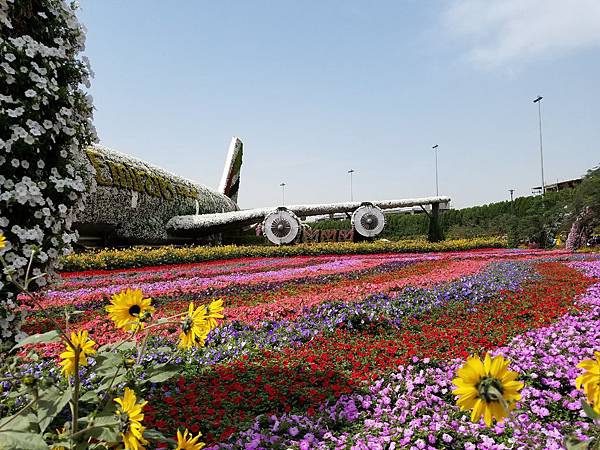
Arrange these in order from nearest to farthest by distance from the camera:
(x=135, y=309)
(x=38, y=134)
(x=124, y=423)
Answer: (x=124, y=423) < (x=135, y=309) < (x=38, y=134)

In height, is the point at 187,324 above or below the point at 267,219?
below

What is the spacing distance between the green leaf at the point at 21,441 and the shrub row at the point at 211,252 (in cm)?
1308

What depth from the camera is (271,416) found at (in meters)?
3.35

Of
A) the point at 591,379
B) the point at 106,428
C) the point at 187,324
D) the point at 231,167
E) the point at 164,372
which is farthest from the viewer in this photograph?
the point at 231,167

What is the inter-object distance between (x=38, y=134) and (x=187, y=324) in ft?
7.96

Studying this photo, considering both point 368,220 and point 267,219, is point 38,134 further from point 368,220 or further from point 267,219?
point 368,220

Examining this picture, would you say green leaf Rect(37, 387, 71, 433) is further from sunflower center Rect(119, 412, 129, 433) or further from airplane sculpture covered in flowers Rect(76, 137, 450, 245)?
airplane sculpture covered in flowers Rect(76, 137, 450, 245)

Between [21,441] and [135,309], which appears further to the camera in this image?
[135,309]

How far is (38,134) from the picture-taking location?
3525 mm

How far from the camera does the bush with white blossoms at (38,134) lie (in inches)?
138

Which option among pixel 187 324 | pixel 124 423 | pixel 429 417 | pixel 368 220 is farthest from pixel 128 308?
pixel 368 220

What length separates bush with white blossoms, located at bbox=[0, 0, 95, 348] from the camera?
351 cm

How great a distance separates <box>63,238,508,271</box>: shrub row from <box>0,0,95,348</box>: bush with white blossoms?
35.1 feet

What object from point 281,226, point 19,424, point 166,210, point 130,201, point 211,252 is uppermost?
point 130,201
